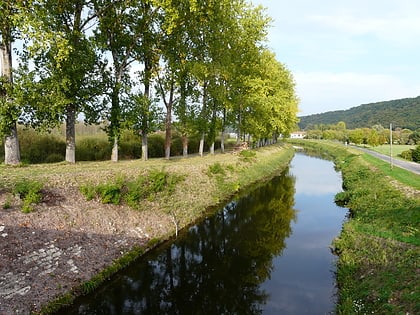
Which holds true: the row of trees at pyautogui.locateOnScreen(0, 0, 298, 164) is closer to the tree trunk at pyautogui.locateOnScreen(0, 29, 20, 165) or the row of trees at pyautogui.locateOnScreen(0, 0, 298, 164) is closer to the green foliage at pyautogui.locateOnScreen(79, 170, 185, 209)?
the tree trunk at pyautogui.locateOnScreen(0, 29, 20, 165)

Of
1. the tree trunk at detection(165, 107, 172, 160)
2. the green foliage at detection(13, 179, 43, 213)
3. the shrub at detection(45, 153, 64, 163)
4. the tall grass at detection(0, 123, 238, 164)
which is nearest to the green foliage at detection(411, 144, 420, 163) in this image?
the tall grass at detection(0, 123, 238, 164)

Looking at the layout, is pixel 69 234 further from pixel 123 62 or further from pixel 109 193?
pixel 123 62

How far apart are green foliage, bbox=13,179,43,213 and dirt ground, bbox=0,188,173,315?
274 millimetres

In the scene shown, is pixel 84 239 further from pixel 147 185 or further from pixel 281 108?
pixel 281 108

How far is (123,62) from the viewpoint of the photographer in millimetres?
23891

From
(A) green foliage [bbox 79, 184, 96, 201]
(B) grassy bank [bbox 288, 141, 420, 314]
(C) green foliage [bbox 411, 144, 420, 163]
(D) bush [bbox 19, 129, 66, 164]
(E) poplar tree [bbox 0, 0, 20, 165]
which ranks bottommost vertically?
(B) grassy bank [bbox 288, 141, 420, 314]

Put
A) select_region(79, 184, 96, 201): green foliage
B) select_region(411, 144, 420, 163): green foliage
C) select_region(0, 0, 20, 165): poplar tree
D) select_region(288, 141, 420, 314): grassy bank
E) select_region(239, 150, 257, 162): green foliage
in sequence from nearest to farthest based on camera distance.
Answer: select_region(288, 141, 420, 314): grassy bank → select_region(79, 184, 96, 201): green foliage → select_region(0, 0, 20, 165): poplar tree → select_region(239, 150, 257, 162): green foliage → select_region(411, 144, 420, 163): green foliage

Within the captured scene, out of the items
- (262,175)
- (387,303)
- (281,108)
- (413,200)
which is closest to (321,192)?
(262,175)

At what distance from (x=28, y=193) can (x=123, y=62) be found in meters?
13.2

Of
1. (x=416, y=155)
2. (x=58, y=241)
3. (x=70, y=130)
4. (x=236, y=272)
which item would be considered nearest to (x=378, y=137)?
(x=416, y=155)

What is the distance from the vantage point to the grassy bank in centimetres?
990

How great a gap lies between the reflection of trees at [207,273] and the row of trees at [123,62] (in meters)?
10.9

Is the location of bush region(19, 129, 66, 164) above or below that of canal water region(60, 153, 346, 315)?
above

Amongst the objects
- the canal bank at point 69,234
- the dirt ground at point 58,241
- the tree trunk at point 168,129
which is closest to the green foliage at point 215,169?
the tree trunk at point 168,129
